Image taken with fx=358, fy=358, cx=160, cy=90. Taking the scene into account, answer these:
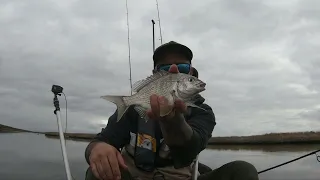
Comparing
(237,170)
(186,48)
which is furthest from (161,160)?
(186,48)

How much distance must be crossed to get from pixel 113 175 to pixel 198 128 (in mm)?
1132

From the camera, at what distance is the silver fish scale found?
2991mm

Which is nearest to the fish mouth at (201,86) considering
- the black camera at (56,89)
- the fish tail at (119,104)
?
the fish tail at (119,104)

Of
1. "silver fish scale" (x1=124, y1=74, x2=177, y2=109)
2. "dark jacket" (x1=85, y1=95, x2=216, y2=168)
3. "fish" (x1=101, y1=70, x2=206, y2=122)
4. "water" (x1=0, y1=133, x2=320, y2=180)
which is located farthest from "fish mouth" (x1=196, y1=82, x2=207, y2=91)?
"water" (x1=0, y1=133, x2=320, y2=180)

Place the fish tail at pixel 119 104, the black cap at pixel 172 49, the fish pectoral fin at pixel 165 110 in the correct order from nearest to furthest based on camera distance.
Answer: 1. the fish pectoral fin at pixel 165 110
2. the fish tail at pixel 119 104
3. the black cap at pixel 172 49

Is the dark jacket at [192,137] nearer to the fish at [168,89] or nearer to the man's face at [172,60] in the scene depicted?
the fish at [168,89]

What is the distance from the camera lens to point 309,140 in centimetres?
6003

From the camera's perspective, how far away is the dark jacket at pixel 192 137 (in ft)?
11.4

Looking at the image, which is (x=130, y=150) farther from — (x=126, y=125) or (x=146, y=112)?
(x=146, y=112)

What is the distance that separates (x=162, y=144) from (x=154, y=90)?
120cm

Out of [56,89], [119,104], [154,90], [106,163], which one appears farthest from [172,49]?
[56,89]

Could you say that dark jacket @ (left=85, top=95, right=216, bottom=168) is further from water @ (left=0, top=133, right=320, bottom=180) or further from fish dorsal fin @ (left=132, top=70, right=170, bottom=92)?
water @ (left=0, top=133, right=320, bottom=180)

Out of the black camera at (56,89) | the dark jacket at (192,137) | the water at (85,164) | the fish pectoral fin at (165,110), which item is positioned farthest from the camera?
the water at (85,164)

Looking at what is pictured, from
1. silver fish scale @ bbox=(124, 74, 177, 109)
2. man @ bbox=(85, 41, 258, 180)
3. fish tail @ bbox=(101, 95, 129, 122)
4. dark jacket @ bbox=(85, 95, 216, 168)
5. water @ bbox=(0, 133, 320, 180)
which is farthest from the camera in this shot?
water @ bbox=(0, 133, 320, 180)
